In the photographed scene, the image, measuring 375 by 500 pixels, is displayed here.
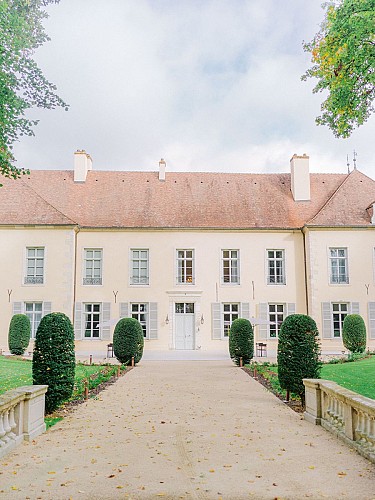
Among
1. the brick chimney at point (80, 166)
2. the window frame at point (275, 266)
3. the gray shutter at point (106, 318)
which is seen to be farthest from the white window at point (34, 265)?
the window frame at point (275, 266)

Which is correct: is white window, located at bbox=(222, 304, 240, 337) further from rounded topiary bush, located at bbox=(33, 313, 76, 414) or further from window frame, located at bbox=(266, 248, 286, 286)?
rounded topiary bush, located at bbox=(33, 313, 76, 414)

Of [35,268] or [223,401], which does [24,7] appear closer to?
[223,401]

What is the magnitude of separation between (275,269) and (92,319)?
8.46 meters

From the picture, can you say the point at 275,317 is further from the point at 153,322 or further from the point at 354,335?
the point at 153,322

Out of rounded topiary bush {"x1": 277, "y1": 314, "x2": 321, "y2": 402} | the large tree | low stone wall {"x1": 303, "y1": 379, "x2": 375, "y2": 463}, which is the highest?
the large tree

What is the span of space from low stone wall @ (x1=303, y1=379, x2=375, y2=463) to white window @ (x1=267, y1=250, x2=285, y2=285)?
15.4m

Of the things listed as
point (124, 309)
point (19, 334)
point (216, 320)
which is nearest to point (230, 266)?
point (216, 320)

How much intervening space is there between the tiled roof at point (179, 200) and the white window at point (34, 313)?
11.8 feet

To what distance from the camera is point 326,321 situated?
Answer: 22016mm

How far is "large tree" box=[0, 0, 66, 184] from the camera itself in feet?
28.5

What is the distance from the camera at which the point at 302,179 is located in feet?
80.8

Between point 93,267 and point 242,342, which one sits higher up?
point 93,267

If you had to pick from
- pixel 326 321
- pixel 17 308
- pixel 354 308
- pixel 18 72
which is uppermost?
pixel 18 72

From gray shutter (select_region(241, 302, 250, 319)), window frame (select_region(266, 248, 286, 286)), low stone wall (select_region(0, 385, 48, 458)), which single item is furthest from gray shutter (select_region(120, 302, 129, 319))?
low stone wall (select_region(0, 385, 48, 458))
